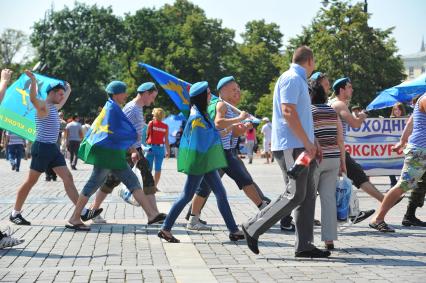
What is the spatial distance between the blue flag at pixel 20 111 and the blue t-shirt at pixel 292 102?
18.4ft

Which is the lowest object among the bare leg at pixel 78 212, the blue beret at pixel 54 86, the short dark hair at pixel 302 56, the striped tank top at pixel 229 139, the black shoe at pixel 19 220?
the black shoe at pixel 19 220

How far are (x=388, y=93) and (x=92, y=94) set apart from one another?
52.7 m

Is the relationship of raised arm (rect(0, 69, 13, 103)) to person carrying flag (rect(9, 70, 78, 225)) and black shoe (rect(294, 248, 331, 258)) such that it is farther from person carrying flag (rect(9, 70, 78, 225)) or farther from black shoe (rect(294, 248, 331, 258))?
black shoe (rect(294, 248, 331, 258))

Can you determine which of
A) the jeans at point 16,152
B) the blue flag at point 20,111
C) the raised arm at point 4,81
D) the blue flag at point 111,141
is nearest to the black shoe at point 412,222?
the blue flag at point 111,141

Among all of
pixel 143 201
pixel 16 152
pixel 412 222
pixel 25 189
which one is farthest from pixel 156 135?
pixel 16 152

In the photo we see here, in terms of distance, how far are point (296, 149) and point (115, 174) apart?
3.08 metres

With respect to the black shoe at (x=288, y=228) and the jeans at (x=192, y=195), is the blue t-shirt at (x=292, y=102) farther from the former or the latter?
the black shoe at (x=288, y=228)

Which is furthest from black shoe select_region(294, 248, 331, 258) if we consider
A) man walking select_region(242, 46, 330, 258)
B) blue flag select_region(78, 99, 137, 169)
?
blue flag select_region(78, 99, 137, 169)

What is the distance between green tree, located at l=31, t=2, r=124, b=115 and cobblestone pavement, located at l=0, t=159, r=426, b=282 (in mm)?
62017

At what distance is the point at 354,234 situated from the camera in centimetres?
914

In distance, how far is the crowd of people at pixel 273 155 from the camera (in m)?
7.34

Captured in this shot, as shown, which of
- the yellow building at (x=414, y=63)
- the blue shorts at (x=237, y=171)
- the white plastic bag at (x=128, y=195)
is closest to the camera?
the blue shorts at (x=237, y=171)

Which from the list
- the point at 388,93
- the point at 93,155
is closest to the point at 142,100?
the point at 93,155

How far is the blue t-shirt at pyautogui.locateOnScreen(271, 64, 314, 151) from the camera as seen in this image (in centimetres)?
728
